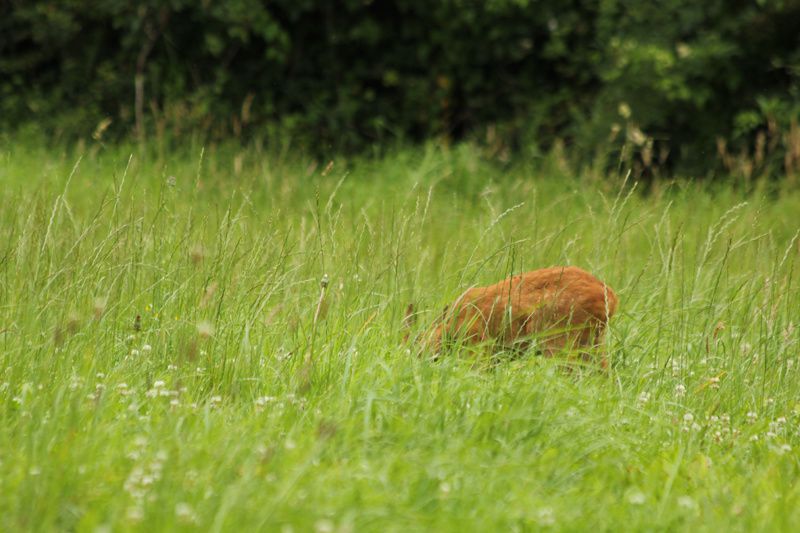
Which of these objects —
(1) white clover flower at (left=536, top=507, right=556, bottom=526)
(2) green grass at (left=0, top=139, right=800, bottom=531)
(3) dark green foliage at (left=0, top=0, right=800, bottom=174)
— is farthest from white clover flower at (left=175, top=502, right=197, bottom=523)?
(3) dark green foliage at (left=0, top=0, right=800, bottom=174)

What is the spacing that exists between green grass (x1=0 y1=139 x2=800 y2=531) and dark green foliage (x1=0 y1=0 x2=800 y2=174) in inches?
239

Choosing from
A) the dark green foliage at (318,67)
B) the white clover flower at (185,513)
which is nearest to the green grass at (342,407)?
the white clover flower at (185,513)

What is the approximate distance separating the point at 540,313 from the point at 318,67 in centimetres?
808

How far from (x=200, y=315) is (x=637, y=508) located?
62.2 inches

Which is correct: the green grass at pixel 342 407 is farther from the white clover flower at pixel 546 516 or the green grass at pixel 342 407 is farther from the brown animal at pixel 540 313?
the brown animal at pixel 540 313

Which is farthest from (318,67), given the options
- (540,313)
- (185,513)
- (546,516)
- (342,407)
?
(185,513)

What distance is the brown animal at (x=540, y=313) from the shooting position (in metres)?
3.59

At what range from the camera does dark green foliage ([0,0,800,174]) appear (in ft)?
34.7

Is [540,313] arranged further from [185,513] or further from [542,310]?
[185,513]

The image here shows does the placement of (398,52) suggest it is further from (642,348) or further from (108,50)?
(642,348)

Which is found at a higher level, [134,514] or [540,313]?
[134,514]

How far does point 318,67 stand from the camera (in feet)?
37.0

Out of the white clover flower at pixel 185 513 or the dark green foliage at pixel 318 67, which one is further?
the dark green foliage at pixel 318 67

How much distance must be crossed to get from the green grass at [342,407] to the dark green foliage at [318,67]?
19.9 ft
